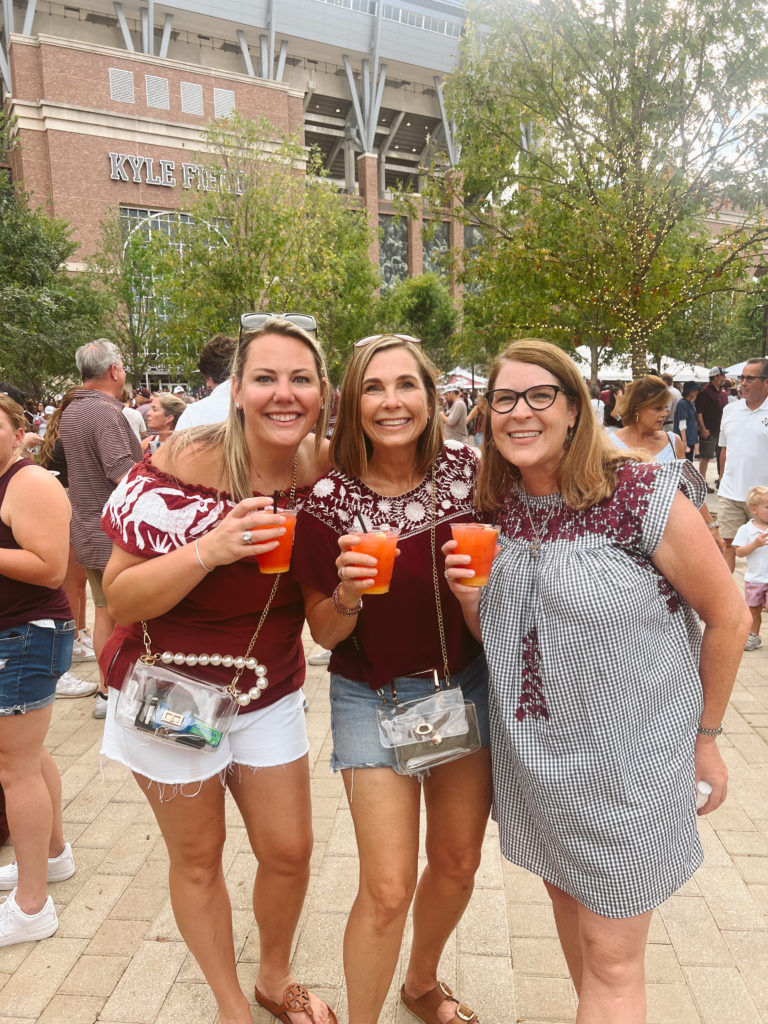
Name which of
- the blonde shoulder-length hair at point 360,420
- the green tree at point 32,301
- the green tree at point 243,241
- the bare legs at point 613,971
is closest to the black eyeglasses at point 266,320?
the blonde shoulder-length hair at point 360,420

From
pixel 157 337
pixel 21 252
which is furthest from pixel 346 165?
pixel 21 252

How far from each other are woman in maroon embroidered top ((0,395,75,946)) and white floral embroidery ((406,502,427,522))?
51.0 inches

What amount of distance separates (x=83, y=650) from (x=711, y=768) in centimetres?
549

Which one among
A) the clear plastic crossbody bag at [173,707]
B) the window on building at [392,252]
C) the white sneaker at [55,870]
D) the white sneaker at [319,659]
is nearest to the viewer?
the clear plastic crossbody bag at [173,707]

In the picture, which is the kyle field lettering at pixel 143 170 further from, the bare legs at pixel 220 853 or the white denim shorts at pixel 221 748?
the bare legs at pixel 220 853

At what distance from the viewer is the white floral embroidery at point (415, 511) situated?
7.06ft

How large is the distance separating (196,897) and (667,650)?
155 centimetres

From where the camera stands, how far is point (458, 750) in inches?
81.7

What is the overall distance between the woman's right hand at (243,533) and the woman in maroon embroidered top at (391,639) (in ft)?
0.92

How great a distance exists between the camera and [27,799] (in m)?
2.72

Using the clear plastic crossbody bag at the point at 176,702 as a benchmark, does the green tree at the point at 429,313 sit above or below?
above

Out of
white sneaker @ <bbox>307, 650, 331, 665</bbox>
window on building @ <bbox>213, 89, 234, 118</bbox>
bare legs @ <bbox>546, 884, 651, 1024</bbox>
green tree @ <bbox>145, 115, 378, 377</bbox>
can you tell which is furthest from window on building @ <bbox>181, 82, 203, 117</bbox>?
bare legs @ <bbox>546, 884, 651, 1024</bbox>

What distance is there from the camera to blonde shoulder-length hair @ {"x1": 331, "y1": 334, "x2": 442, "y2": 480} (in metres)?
2.19

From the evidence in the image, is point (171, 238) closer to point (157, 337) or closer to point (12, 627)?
point (157, 337)
